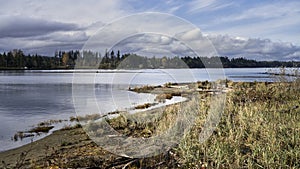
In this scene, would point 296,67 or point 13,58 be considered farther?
point 13,58

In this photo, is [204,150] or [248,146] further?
[248,146]

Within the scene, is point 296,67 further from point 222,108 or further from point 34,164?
point 34,164

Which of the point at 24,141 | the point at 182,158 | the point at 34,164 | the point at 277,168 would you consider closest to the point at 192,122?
the point at 182,158

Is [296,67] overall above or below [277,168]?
above

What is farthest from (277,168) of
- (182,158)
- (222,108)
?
(222,108)

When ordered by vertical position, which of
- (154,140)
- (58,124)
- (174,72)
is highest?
(174,72)

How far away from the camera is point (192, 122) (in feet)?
25.5

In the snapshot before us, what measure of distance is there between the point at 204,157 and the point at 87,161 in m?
2.07

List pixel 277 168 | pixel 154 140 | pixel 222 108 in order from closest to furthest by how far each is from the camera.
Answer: pixel 277 168, pixel 154 140, pixel 222 108

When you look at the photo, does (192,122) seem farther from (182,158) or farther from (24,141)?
(24,141)

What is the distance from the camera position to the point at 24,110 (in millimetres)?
16500

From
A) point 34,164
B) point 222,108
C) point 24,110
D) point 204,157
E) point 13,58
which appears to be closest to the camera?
point 204,157

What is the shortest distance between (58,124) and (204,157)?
8.91m

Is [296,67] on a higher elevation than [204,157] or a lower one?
higher
